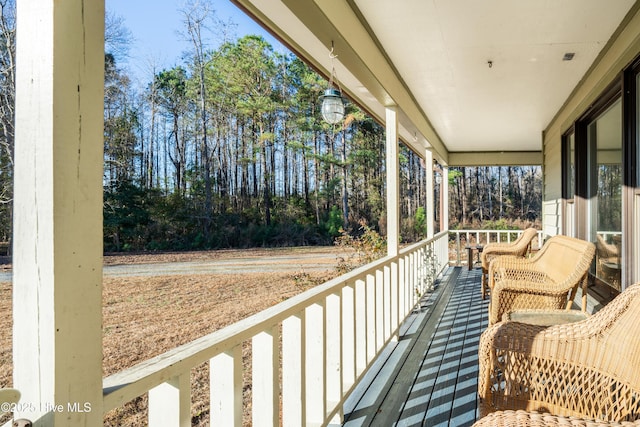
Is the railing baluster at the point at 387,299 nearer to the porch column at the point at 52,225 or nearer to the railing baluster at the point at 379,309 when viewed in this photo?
the railing baluster at the point at 379,309

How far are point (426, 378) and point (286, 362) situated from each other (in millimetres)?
1450

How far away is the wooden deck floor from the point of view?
234cm

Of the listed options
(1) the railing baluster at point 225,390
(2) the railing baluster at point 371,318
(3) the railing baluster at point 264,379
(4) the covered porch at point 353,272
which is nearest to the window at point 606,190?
(4) the covered porch at point 353,272

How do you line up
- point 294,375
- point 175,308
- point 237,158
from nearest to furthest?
point 294,375, point 175,308, point 237,158

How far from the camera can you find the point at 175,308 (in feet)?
26.9

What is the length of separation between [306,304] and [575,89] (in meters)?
4.26

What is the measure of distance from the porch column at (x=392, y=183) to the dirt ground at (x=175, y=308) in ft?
6.03

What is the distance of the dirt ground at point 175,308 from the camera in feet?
15.4

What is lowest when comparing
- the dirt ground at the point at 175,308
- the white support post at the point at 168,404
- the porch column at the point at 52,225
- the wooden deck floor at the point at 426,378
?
the dirt ground at the point at 175,308

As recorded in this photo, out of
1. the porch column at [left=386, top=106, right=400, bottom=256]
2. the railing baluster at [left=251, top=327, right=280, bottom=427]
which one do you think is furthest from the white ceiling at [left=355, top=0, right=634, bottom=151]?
the railing baluster at [left=251, top=327, right=280, bottom=427]

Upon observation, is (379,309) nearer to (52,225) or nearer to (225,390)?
(225,390)

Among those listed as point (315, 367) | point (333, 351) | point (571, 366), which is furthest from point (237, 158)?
point (571, 366)

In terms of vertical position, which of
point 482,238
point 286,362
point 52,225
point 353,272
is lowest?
point 482,238

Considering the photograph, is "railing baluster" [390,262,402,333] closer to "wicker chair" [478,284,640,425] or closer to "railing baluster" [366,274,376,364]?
"railing baluster" [366,274,376,364]
